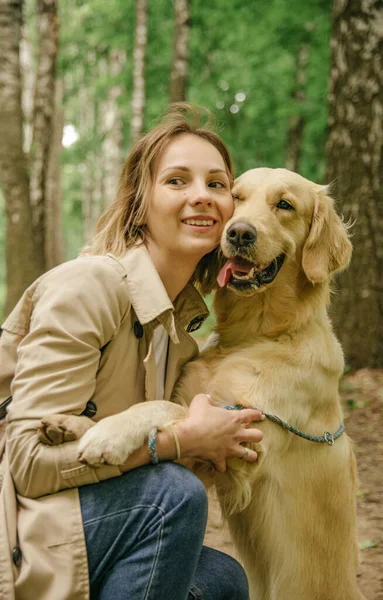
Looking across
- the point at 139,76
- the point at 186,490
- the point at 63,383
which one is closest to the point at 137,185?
the point at 63,383

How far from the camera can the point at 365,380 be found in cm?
569

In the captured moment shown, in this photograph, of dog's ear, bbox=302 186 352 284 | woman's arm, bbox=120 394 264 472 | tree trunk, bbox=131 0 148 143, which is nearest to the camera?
woman's arm, bbox=120 394 264 472

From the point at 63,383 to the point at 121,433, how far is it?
0.81ft

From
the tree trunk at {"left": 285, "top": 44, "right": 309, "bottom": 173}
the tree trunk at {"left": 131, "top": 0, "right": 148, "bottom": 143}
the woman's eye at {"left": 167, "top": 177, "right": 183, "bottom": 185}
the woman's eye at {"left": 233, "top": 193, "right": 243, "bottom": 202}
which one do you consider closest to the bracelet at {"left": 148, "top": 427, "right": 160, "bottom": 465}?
the woman's eye at {"left": 167, "top": 177, "right": 183, "bottom": 185}

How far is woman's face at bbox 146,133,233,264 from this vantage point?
2422 mm

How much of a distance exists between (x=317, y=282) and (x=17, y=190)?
4.93 meters

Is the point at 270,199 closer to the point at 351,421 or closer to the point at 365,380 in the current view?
the point at 351,421

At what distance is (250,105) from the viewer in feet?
48.5

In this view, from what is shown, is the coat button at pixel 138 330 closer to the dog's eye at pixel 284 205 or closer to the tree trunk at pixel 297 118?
the dog's eye at pixel 284 205

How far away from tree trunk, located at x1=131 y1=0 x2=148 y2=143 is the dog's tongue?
25.6ft

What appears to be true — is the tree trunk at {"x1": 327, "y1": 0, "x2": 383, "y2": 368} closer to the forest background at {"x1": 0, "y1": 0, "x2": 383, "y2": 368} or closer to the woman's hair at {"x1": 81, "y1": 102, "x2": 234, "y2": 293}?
the forest background at {"x1": 0, "y1": 0, "x2": 383, "y2": 368}

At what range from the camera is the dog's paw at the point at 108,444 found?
1.93 meters

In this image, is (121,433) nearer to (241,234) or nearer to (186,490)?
(186,490)

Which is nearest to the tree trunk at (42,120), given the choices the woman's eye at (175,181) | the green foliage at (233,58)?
the green foliage at (233,58)
